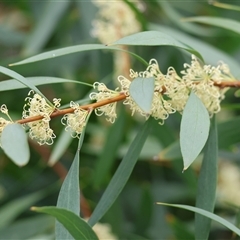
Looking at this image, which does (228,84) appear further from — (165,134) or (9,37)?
(9,37)

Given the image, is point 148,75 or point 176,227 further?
point 176,227

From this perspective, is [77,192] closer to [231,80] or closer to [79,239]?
[79,239]

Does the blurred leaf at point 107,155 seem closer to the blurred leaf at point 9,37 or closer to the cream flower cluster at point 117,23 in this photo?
the cream flower cluster at point 117,23

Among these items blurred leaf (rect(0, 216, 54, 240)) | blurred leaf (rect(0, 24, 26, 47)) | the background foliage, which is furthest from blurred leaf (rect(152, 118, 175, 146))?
blurred leaf (rect(0, 24, 26, 47))

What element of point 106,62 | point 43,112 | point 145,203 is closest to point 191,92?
point 43,112

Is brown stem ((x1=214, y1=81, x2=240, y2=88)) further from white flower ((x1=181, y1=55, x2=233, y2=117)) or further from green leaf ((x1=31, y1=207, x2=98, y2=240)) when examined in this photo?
green leaf ((x1=31, y1=207, x2=98, y2=240))

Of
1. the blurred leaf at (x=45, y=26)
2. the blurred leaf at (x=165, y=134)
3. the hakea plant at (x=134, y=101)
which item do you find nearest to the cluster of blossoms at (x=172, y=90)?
the hakea plant at (x=134, y=101)

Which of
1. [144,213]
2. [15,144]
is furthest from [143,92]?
[144,213]
